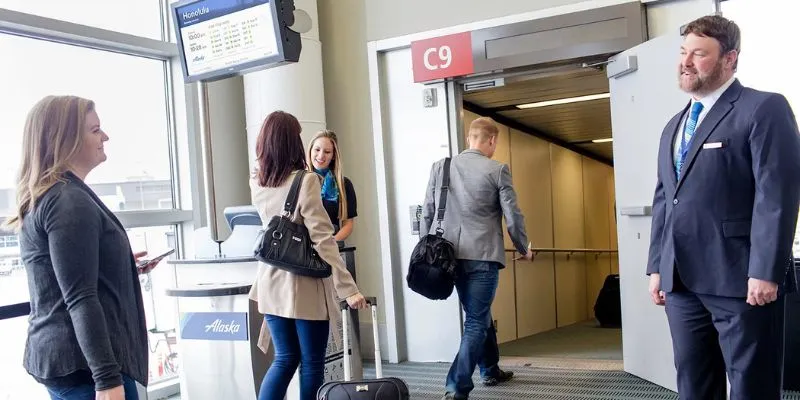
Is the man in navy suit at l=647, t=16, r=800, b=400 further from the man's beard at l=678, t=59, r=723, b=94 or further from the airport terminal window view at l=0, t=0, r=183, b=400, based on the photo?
the airport terminal window view at l=0, t=0, r=183, b=400

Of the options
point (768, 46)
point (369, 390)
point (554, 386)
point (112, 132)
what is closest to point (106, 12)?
point (112, 132)

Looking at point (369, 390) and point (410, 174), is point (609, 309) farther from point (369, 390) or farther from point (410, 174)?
point (369, 390)

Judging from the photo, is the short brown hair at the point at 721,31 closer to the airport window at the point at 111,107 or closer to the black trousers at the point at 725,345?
the black trousers at the point at 725,345

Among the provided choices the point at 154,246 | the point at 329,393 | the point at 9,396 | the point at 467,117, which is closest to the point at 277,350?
the point at 329,393

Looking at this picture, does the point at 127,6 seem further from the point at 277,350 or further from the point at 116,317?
the point at 116,317

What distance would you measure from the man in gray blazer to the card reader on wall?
659 millimetres

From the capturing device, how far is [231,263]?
3781 millimetres

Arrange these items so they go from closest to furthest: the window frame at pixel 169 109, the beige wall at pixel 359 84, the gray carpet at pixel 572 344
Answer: the window frame at pixel 169 109, the beige wall at pixel 359 84, the gray carpet at pixel 572 344

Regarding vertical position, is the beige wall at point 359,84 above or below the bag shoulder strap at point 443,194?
above

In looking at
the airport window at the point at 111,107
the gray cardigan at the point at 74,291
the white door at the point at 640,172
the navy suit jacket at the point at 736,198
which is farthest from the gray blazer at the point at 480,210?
the gray cardigan at the point at 74,291

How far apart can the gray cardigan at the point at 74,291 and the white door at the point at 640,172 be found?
3067mm

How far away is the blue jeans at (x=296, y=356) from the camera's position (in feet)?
9.78

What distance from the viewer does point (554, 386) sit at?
14.9ft

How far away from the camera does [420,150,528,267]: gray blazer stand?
160 inches
